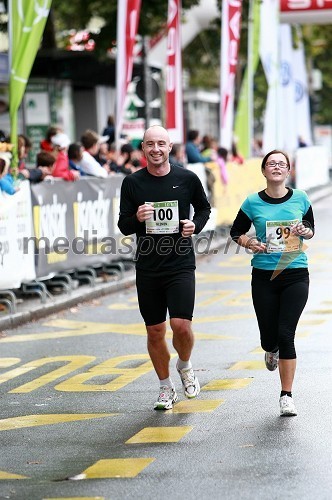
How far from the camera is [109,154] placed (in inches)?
792

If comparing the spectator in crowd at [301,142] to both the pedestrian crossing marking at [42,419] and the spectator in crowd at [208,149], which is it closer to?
the spectator in crowd at [208,149]

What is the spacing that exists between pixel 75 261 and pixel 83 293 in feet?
2.46

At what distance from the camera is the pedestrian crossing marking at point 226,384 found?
30.7 ft

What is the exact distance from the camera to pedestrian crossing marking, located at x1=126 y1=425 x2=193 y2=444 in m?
7.66

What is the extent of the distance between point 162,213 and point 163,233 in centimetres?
13

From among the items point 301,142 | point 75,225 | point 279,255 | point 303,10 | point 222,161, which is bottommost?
point 75,225

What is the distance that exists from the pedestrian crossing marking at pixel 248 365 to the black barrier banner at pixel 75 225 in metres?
4.73

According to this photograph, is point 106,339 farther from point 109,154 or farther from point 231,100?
point 231,100

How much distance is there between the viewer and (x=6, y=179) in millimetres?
13922

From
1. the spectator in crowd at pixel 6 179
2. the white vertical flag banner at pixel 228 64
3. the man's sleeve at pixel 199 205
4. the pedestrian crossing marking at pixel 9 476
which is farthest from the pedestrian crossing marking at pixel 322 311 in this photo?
the white vertical flag banner at pixel 228 64

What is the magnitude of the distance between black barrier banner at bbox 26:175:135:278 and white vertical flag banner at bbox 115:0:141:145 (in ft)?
6.79

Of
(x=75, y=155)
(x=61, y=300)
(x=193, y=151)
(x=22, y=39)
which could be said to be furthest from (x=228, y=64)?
(x=61, y=300)

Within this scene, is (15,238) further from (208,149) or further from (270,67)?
(270,67)

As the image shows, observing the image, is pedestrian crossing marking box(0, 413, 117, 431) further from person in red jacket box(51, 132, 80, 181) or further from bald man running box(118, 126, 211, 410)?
person in red jacket box(51, 132, 80, 181)
